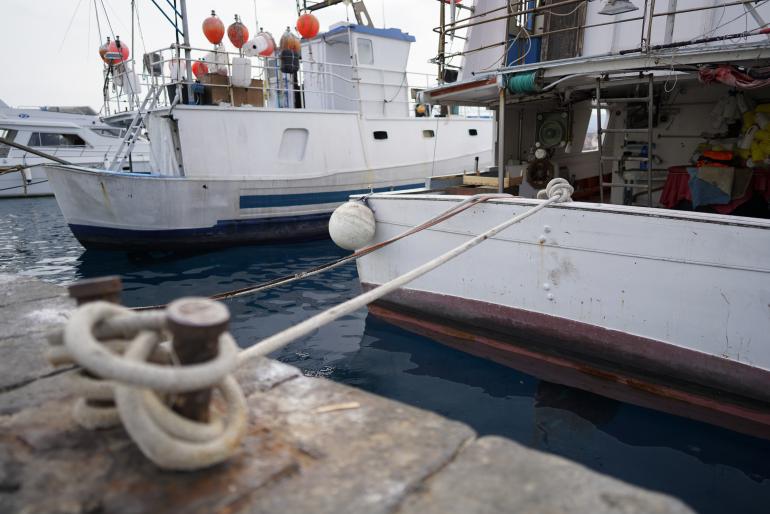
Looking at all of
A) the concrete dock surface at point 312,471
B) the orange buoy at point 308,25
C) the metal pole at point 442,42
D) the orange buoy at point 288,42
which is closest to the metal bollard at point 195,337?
the concrete dock surface at point 312,471

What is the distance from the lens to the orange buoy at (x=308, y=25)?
11961 mm

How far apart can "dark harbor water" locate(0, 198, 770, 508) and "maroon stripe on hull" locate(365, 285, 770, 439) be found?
117 mm

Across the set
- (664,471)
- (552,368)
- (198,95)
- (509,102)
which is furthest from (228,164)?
(664,471)

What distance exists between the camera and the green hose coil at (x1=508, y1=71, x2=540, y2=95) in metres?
5.45

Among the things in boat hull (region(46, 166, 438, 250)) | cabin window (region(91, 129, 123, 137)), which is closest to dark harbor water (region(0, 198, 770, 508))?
boat hull (region(46, 166, 438, 250))

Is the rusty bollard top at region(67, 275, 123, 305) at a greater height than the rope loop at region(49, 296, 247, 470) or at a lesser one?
greater

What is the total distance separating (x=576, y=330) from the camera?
15.5 ft

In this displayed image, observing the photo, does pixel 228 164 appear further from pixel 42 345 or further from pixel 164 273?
pixel 42 345

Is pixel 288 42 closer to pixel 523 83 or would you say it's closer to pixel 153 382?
pixel 523 83

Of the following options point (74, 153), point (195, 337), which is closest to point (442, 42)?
point (195, 337)

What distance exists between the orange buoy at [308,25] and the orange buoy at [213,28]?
75.9 inches

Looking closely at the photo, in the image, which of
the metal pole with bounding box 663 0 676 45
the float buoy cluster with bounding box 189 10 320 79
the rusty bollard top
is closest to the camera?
the rusty bollard top

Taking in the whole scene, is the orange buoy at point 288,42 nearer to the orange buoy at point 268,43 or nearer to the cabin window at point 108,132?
the orange buoy at point 268,43

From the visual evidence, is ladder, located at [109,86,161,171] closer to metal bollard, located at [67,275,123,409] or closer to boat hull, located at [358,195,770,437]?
boat hull, located at [358,195,770,437]
